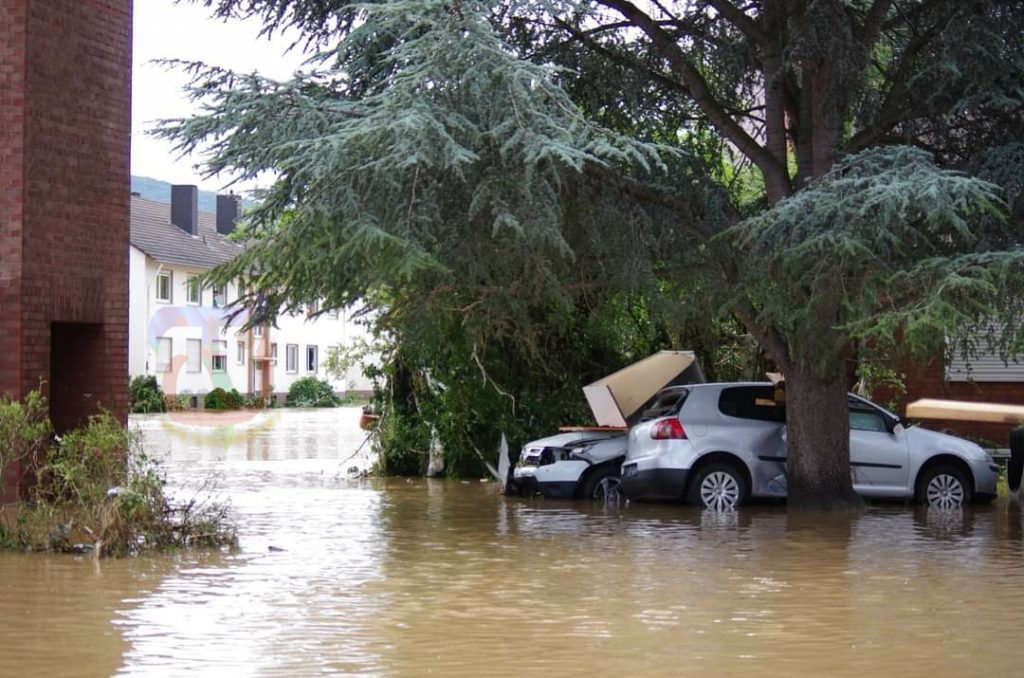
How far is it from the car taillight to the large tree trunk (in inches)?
52.0

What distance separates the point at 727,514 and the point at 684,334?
6.95m

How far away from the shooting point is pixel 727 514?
1662cm

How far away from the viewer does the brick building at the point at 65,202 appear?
14.8 m

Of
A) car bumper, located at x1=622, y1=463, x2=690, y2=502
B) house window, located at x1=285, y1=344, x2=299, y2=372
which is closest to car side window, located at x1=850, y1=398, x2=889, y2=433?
car bumper, located at x1=622, y1=463, x2=690, y2=502

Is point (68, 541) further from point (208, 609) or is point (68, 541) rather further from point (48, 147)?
point (48, 147)

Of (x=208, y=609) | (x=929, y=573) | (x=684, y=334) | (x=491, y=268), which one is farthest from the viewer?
(x=684, y=334)

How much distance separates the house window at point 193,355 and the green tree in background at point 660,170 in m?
43.8

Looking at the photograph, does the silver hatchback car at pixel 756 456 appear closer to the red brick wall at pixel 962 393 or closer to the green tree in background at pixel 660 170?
the green tree in background at pixel 660 170

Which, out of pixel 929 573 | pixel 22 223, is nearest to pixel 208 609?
pixel 929 573

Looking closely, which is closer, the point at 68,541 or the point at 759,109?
the point at 68,541

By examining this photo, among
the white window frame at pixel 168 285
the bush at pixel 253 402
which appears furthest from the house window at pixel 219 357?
the white window frame at pixel 168 285

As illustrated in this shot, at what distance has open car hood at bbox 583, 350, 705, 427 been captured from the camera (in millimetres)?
19297

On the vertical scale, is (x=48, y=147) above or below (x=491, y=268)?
above

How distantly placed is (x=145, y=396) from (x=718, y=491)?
4032cm
